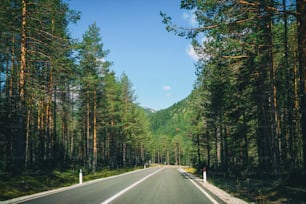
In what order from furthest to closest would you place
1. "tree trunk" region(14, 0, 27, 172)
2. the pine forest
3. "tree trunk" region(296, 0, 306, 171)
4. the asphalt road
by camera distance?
"tree trunk" region(14, 0, 27, 172)
the pine forest
the asphalt road
"tree trunk" region(296, 0, 306, 171)

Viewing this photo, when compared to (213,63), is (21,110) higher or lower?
lower

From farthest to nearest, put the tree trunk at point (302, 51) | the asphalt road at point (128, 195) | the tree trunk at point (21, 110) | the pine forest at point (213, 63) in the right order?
the tree trunk at point (21, 110) → the pine forest at point (213, 63) → the asphalt road at point (128, 195) → the tree trunk at point (302, 51)

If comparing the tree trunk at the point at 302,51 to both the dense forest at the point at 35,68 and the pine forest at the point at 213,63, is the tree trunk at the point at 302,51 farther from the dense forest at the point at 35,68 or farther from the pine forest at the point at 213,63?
the dense forest at the point at 35,68

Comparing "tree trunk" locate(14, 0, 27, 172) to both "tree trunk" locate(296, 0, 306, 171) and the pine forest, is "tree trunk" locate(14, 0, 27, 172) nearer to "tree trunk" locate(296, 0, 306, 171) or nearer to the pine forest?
the pine forest

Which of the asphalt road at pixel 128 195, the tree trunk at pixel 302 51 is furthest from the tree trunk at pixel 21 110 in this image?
the tree trunk at pixel 302 51

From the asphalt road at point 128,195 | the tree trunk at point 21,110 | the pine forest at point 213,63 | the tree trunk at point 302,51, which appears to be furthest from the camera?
the tree trunk at point 21,110

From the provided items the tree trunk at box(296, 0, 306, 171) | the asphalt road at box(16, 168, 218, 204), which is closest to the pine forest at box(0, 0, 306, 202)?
the tree trunk at box(296, 0, 306, 171)

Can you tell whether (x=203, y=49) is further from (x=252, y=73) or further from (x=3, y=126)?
(x=3, y=126)

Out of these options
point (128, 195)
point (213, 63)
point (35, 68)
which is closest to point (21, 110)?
point (35, 68)

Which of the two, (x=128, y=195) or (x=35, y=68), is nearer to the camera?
(x=128, y=195)

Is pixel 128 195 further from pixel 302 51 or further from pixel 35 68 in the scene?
pixel 35 68

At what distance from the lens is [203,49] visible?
21.1m

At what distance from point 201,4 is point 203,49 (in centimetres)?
949

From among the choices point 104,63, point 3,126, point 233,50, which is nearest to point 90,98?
point 104,63
